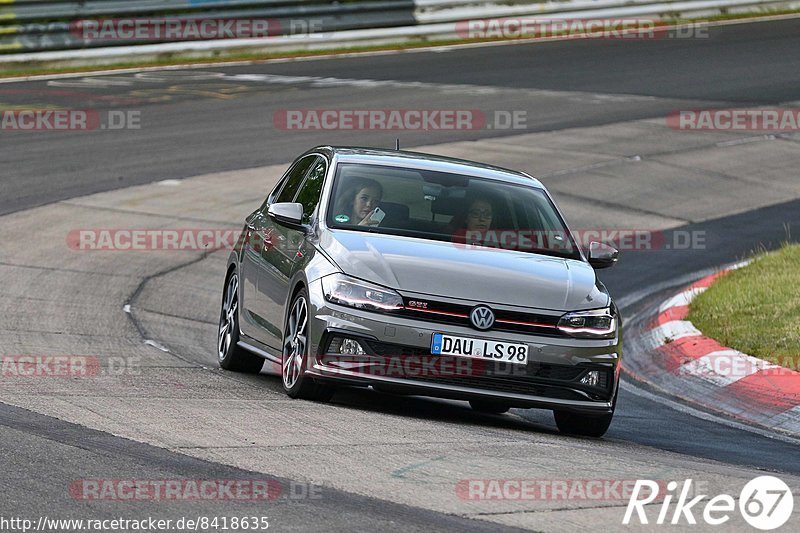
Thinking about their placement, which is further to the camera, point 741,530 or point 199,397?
point 199,397

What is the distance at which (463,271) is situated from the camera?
28.5ft

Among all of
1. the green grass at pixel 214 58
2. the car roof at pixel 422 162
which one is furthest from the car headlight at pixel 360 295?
the green grass at pixel 214 58

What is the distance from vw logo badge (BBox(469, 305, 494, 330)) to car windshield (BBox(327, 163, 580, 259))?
949 mm

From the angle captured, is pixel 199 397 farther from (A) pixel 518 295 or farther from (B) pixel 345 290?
(A) pixel 518 295

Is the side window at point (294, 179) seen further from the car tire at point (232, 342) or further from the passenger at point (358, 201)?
the passenger at point (358, 201)

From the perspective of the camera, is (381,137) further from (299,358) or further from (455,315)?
(455,315)

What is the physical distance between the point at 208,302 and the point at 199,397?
5420mm

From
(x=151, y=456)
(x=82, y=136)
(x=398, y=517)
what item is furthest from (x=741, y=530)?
(x=82, y=136)

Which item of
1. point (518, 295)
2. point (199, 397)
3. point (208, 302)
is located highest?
point (518, 295)

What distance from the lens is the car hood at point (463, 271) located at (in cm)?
852

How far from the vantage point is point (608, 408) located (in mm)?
8773

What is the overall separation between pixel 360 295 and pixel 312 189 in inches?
69.5

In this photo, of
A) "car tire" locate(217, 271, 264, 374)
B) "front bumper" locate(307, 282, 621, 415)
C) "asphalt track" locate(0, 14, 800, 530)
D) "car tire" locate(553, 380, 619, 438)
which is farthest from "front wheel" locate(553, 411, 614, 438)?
"car tire" locate(217, 271, 264, 374)

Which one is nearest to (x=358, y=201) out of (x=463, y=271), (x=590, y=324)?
(x=463, y=271)
